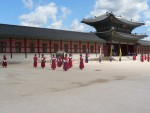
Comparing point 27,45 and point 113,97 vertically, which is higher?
point 27,45

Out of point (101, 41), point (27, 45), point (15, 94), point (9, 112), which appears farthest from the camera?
point (101, 41)

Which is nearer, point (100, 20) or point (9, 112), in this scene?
point (9, 112)

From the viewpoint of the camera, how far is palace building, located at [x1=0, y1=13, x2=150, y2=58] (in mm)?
32669

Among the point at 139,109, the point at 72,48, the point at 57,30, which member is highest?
the point at 57,30

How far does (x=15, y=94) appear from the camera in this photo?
9.51 m

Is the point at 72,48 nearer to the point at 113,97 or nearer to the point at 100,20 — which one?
the point at 100,20

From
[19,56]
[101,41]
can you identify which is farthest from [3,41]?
[101,41]

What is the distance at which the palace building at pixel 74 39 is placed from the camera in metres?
32.7

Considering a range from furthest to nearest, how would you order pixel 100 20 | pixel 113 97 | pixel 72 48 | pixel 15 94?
pixel 100 20, pixel 72 48, pixel 15 94, pixel 113 97

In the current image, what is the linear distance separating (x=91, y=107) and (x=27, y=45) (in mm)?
27870

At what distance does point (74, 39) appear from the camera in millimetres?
39281

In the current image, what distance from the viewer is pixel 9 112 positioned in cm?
671

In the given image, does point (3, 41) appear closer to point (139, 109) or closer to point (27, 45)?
point (27, 45)

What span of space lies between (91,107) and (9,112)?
8.05ft
